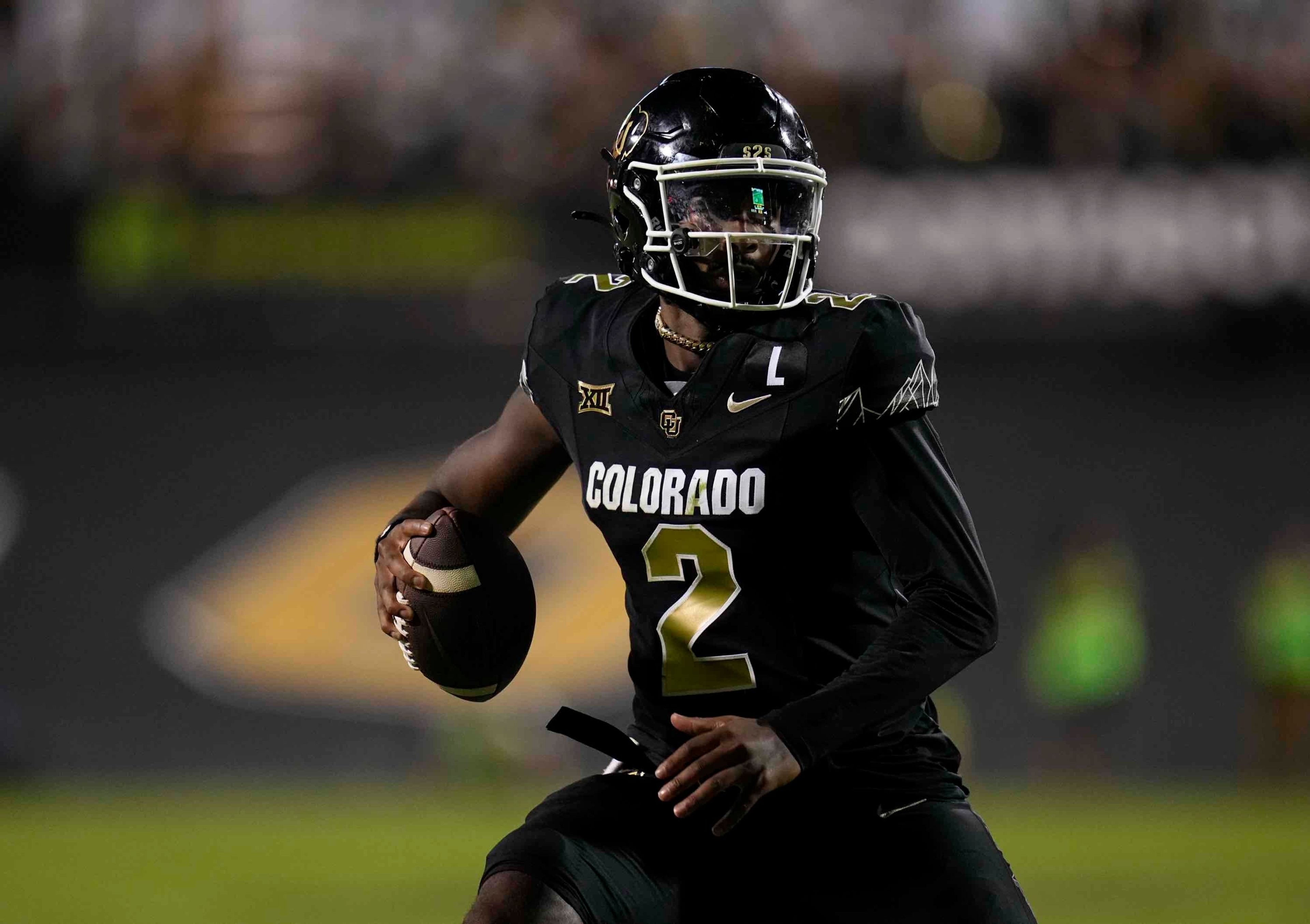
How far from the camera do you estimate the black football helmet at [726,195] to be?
108 inches

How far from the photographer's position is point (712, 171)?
9.05 feet

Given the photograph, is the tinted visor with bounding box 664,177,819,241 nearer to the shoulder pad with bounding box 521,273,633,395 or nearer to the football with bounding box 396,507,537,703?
the shoulder pad with bounding box 521,273,633,395

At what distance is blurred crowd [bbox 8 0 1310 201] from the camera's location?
11070 mm

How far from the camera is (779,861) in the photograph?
256 cm

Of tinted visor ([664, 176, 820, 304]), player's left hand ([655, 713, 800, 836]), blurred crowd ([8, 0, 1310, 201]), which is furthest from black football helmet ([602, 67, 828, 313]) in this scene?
blurred crowd ([8, 0, 1310, 201])

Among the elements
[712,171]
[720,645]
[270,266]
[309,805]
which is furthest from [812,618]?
[270,266]

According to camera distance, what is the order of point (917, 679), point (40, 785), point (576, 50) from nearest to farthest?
1. point (917, 679)
2. point (40, 785)
3. point (576, 50)

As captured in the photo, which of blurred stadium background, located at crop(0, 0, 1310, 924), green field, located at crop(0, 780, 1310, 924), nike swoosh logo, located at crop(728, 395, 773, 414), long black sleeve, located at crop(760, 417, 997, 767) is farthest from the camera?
blurred stadium background, located at crop(0, 0, 1310, 924)

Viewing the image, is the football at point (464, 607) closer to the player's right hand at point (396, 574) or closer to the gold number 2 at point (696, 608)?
the player's right hand at point (396, 574)

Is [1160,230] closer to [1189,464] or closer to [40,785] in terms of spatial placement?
[1189,464]

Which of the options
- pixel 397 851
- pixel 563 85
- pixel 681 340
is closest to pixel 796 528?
pixel 681 340

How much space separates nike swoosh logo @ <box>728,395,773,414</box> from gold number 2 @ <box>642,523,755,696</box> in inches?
7.5

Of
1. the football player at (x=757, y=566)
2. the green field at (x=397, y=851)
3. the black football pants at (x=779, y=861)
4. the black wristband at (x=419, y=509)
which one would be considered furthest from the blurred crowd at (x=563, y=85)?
the black football pants at (x=779, y=861)

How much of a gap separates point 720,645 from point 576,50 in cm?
929
